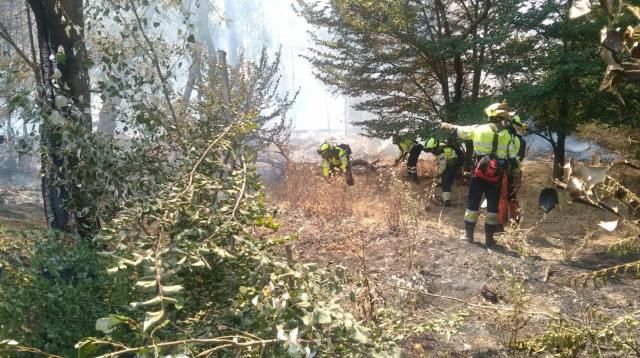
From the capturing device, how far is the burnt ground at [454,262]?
122 inches

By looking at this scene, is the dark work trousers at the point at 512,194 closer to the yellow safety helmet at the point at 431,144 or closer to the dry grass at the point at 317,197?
the dry grass at the point at 317,197

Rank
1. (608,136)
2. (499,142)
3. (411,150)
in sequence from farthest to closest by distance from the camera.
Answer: (608,136) < (411,150) < (499,142)

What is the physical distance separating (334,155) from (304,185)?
1983 mm

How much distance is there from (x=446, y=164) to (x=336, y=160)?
2858 millimetres

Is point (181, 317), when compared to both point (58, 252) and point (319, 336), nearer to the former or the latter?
point (319, 336)

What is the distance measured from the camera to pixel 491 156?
229 inches

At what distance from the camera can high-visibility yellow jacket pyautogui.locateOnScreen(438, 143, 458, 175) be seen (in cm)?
867

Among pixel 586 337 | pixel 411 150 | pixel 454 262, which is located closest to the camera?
pixel 586 337

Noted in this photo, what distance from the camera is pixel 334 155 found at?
10680mm

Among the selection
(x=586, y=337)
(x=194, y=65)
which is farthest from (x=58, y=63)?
(x=586, y=337)

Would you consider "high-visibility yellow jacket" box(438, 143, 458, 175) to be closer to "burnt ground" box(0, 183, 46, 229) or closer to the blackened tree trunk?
the blackened tree trunk

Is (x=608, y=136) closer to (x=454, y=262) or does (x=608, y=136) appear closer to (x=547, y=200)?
(x=454, y=262)

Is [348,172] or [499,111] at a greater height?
[499,111]

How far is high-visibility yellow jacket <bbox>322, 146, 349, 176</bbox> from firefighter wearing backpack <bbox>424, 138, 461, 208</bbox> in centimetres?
206
